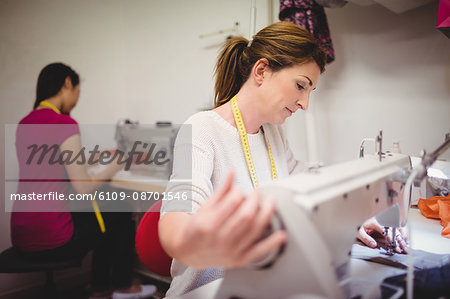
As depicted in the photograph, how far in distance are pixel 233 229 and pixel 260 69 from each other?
713 mm

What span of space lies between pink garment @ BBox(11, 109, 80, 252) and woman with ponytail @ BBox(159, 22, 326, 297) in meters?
0.91

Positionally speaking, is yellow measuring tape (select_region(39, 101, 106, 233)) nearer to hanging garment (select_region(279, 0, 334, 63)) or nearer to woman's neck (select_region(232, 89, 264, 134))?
woman's neck (select_region(232, 89, 264, 134))

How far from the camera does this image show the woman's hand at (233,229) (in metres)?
0.42

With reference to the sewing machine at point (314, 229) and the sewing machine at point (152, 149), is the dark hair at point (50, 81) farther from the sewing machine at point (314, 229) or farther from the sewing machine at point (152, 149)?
the sewing machine at point (314, 229)

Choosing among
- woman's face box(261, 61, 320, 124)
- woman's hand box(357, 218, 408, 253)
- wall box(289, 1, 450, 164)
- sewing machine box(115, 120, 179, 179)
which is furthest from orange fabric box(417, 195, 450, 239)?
sewing machine box(115, 120, 179, 179)

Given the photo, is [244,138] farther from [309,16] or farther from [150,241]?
[309,16]

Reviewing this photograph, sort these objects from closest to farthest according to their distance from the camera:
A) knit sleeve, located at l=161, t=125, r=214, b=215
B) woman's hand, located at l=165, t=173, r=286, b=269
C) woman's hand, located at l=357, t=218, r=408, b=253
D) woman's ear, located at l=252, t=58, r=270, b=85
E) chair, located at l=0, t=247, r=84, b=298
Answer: woman's hand, located at l=165, t=173, r=286, b=269, knit sleeve, located at l=161, t=125, r=214, b=215, woman's hand, located at l=357, t=218, r=408, b=253, woman's ear, located at l=252, t=58, r=270, b=85, chair, located at l=0, t=247, r=84, b=298

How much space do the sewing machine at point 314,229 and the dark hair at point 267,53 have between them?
1.41 ft

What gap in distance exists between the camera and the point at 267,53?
975mm

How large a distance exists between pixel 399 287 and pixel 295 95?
61cm

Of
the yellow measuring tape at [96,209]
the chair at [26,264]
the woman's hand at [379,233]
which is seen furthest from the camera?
the yellow measuring tape at [96,209]

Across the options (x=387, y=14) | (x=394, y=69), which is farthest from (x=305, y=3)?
(x=394, y=69)

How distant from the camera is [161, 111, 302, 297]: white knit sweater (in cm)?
74

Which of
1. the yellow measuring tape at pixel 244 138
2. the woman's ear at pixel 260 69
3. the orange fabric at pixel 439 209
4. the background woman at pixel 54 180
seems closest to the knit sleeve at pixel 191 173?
the yellow measuring tape at pixel 244 138
